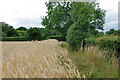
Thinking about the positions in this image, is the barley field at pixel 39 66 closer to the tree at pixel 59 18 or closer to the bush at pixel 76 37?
the bush at pixel 76 37

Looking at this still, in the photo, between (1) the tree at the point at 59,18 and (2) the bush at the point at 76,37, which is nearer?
(2) the bush at the point at 76,37

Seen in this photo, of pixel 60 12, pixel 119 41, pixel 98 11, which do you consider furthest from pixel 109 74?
pixel 98 11

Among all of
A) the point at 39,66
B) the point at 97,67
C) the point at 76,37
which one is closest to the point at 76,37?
the point at 76,37

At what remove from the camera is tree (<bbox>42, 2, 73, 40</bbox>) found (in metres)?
13.3

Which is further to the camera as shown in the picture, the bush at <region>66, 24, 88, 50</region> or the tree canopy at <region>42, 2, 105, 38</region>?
the tree canopy at <region>42, 2, 105, 38</region>

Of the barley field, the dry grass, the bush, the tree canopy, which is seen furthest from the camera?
the tree canopy

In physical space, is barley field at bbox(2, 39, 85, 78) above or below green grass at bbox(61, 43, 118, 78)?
above

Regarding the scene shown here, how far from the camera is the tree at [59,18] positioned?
1333 centimetres

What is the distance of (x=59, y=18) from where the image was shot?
13398 mm

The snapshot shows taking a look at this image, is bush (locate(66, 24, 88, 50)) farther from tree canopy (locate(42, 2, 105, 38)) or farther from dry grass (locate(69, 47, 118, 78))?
tree canopy (locate(42, 2, 105, 38))

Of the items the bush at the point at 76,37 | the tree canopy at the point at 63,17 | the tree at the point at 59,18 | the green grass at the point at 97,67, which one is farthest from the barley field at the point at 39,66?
the tree at the point at 59,18

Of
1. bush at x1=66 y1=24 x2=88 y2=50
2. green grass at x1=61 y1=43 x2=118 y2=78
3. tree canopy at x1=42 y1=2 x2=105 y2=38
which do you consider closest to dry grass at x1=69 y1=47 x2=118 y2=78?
green grass at x1=61 y1=43 x2=118 y2=78

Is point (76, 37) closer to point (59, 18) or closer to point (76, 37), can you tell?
point (76, 37)

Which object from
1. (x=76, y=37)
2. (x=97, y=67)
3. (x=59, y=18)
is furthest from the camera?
(x=59, y=18)
